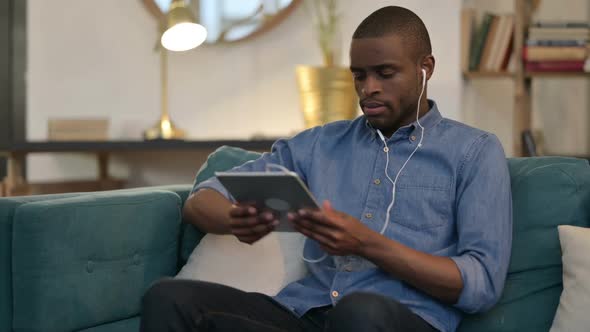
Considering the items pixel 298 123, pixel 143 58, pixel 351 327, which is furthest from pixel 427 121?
pixel 143 58

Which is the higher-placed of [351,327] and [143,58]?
[143,58]

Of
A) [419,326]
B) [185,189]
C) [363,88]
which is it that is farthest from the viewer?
[185,189]

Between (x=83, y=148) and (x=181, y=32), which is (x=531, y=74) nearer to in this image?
(x=181, y=32)

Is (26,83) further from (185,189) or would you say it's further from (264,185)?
(264,185)

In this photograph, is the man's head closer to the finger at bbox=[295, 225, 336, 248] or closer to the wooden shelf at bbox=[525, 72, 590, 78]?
the finger at bbox=[295, 225, 336, 248]

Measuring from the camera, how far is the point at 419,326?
58.7 inches

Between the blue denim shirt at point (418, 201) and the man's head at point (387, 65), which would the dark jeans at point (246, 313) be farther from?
the man's head at point (387, 65)

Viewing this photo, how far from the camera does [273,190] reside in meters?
1.42

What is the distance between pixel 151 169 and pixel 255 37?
80 cm

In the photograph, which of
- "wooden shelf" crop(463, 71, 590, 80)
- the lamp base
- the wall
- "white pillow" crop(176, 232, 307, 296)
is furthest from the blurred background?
"white pillow" crop(176, 232, 307, 296)

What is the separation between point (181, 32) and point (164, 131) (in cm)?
46

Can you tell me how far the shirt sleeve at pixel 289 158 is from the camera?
184cm

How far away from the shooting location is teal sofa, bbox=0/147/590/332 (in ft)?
5.63

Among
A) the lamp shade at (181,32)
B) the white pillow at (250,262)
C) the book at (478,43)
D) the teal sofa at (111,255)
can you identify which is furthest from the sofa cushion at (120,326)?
the book at (478,43)
